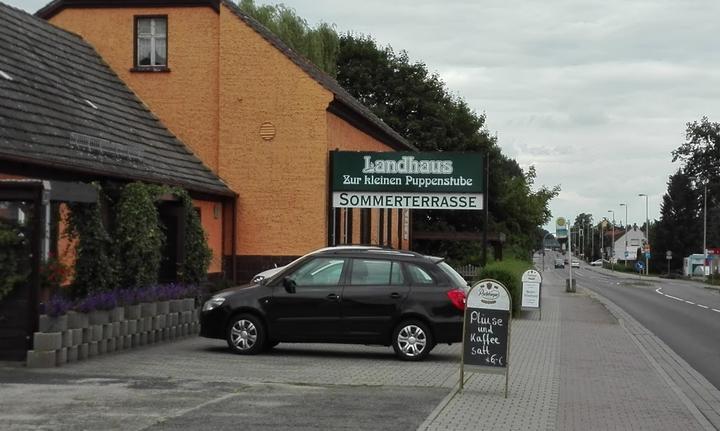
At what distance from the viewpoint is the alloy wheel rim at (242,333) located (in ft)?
46.5

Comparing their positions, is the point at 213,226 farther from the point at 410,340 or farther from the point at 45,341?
the point at 45,341

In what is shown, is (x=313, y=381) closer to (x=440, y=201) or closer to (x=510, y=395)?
(x=510, y=395)

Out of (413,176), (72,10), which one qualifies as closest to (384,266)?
(413,176)

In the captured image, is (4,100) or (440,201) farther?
(440,201)

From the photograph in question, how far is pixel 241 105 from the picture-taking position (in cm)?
2416

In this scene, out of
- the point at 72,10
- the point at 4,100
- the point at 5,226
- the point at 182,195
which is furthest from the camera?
the point at 72,10

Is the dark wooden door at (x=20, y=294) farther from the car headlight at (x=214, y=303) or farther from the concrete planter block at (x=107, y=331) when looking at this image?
the car headlight at (x=214, y=303)

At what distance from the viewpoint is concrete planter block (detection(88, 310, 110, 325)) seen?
13.1m

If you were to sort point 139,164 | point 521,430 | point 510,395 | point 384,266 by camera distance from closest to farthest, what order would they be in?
point 521,430, point 510,395, point 384,266, point 139,164

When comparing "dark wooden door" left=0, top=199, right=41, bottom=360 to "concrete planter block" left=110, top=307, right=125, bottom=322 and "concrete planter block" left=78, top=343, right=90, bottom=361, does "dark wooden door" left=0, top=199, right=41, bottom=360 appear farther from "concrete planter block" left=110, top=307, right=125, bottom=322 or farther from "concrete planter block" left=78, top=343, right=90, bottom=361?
"concrete planter block" left=110, top=307, right=125, bottom=322

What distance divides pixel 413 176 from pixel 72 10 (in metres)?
9.78

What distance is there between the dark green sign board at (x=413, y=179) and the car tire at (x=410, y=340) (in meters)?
9.84

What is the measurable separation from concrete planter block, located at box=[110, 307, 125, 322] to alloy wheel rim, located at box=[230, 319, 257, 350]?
1.54m

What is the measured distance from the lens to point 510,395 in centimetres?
1107
